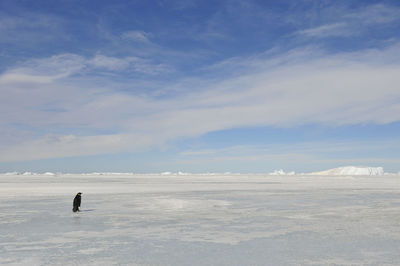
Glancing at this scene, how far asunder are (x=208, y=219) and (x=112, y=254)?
21.6 ft

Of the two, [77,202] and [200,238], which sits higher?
[77,202]

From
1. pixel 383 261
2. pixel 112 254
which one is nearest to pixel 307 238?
pixel 383 261

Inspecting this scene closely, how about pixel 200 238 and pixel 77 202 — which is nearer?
pixel 200 238

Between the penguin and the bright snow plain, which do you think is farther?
the penguin

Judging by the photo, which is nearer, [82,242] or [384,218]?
[82,242]

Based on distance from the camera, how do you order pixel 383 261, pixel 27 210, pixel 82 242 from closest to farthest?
1. pixel 383 261
2. pixel 82 242
3. pixel 27 210

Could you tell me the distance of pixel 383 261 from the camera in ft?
27.8

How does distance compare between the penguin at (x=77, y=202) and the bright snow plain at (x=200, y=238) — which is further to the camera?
the penguin at (x=77, y=202)

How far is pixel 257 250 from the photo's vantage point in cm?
969

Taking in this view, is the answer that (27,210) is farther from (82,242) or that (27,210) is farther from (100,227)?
(82,242)

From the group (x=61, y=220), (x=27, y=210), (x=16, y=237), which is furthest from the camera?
(x=27, y=210)

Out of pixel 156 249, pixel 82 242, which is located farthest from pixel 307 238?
pixel 82 242

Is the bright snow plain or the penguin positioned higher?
the penguin

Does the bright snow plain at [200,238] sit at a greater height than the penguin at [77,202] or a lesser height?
lesser
